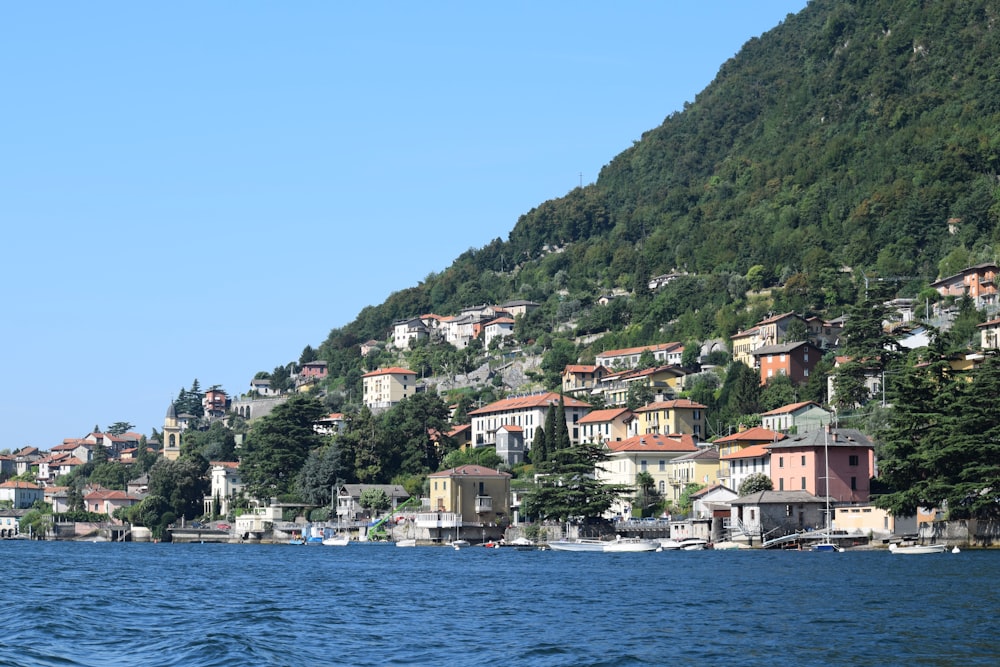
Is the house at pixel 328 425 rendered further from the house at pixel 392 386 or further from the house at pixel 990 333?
the house at pixel 990 333

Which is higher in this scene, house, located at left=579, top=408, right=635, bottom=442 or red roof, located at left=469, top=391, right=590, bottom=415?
red roof, located at left=469, top=391, right=590, bottom=415

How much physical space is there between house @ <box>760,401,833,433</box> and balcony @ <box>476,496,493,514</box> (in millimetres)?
21156

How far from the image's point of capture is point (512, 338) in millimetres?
177250

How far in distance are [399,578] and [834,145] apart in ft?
377

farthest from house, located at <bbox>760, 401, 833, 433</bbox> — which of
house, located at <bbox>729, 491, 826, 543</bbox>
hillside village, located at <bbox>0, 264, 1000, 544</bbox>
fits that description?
house, located at <bbox>729, 491, 826, 543</bbox>

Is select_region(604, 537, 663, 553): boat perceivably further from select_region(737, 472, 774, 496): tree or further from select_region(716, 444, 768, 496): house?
select_region(716, 444, 768, 496): house

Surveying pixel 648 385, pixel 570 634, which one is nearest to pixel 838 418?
pixel 648 385

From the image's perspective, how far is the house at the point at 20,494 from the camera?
17373cm

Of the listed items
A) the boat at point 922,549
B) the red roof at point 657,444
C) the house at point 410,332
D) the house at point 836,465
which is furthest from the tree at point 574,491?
the house at point 410,332

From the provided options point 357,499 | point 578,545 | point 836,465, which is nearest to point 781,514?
point 836,465

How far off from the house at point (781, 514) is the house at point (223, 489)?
6933cm

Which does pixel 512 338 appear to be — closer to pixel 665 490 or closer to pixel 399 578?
pixel 665 490

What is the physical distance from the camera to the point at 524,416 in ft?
422

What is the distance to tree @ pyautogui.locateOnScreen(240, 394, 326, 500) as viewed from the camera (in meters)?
132
